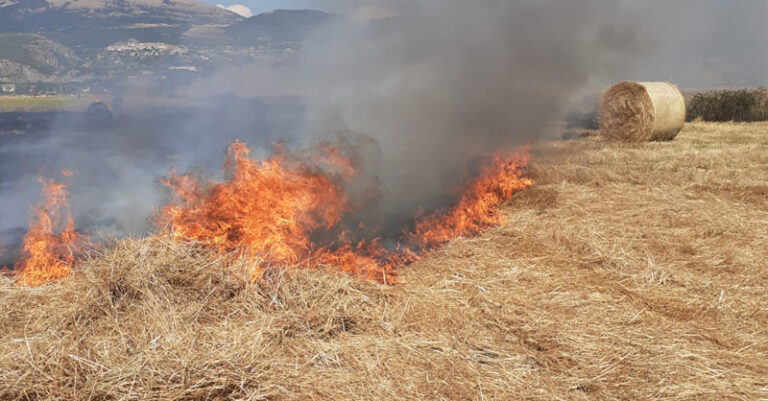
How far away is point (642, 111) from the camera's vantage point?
52.1 ft

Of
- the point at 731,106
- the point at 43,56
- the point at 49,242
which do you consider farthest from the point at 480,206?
the point at 731,106

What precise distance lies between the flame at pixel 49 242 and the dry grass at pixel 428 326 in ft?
1.65

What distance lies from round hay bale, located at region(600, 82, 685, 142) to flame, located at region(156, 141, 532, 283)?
1085 cm

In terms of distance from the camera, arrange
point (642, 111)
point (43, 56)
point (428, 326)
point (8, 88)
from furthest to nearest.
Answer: point (8, 88)
point (43, 56)
point (642, 111)
point (428, 326)

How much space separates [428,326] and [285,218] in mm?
2483

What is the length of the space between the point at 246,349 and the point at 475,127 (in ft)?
25.5

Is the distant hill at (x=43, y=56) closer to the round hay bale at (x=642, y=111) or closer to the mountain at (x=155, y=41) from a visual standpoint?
the mountain at (x=155, y=41)

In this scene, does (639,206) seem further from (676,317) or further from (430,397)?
(430,397)

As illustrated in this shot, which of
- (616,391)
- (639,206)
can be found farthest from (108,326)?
(639,206)

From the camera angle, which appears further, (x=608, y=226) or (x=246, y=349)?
(x=608, y=226)

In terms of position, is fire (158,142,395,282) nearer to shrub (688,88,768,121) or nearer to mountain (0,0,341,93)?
mountain (0,0,341,93)

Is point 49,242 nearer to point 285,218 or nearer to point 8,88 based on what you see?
point 285,218

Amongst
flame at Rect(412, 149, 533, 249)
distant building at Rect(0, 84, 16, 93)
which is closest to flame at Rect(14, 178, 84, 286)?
flame at Rect(412, 149, 533, 249)

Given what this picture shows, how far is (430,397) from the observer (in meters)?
3.30
